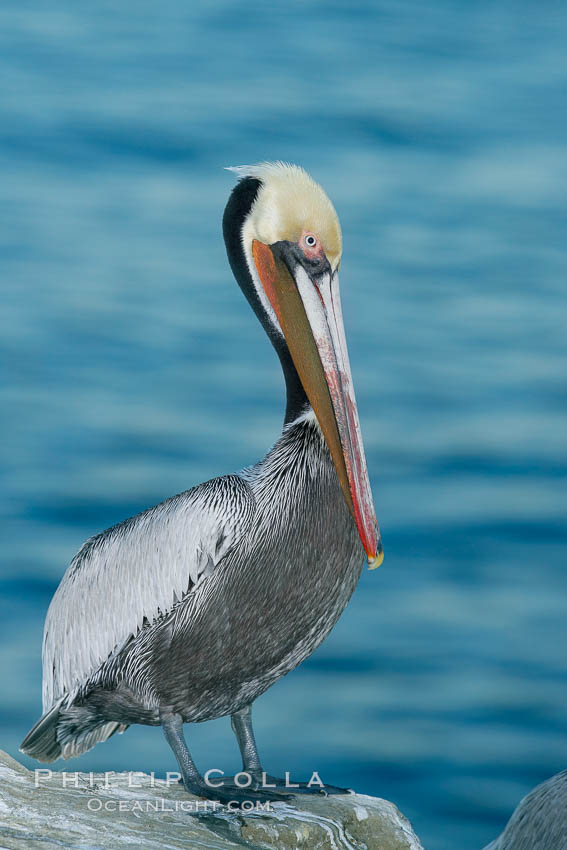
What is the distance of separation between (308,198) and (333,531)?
3.24 ft

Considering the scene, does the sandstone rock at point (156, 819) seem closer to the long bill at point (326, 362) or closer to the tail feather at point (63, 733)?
the tail feather at point (63, 733)

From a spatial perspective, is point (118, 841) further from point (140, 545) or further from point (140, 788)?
point (140, 545)

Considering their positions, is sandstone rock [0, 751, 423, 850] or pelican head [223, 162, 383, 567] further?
pelican head [223, 162, 383, 567]

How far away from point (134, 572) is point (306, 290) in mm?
988

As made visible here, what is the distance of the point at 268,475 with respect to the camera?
13.2ft

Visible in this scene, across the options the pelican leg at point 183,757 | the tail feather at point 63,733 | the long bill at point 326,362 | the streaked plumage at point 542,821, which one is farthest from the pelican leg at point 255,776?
the long bill at point 326,362

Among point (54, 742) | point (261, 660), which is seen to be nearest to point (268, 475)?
point (261, 660)

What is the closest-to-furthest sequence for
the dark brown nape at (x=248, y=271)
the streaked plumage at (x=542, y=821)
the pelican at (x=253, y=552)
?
1. the streaked plumage at (x=542, y=821)
2. the pelican at (x=253, y=552)
3. the dark brown nape at (x=248, y=271)

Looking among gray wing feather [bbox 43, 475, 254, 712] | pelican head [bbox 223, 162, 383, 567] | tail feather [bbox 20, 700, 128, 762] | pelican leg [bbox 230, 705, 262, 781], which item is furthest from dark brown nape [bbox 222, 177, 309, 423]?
tail feather [bbox 20, 700, 128, 762]

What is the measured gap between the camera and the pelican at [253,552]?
152 inches

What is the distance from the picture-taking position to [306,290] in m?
4.03

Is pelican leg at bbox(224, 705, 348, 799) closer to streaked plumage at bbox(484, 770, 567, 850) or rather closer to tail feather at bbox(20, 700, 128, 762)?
tail feather at bbox(20, 700, 128, 762)

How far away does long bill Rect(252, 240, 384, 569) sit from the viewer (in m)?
3.91

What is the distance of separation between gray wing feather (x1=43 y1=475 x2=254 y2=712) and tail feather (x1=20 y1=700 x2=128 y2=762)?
0.06 m
